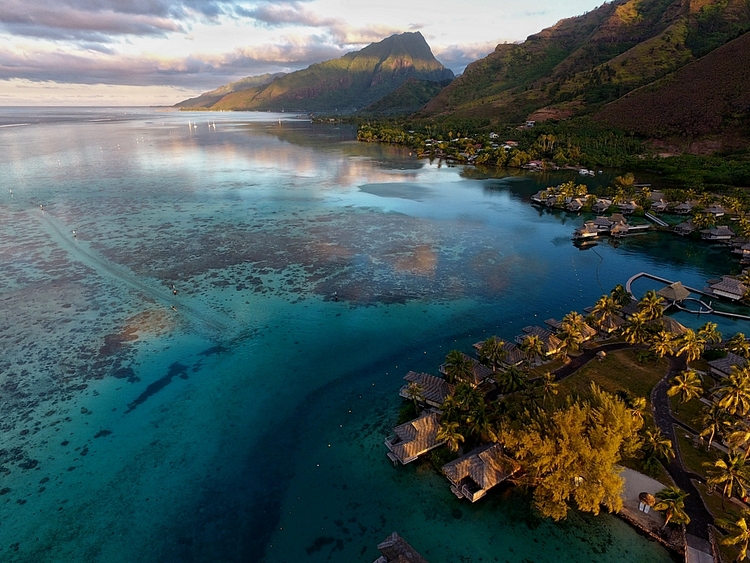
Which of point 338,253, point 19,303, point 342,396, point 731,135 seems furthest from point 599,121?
point 19,303

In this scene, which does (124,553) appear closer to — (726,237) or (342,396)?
(342,396)

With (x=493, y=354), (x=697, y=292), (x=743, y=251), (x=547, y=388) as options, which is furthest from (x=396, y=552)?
(x=743, y=251)

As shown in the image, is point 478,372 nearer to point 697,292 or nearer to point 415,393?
point 415,393

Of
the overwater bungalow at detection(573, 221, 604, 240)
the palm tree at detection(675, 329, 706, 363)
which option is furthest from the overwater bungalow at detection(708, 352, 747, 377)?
the overwater bungalow at detection(573, 221, 604, 240)

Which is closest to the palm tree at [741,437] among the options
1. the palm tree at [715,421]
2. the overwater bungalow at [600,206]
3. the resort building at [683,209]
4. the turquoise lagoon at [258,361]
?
the palm tree at [715,421]

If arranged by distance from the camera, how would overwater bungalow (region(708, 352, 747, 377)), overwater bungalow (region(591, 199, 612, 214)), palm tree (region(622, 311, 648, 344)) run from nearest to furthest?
1. overwater bungalow (region(708, 352, 747, 377))
2. palm tree (region(622, 311, 648, 344))
3. overwater bungalow (region(591, 199, 612, 214))

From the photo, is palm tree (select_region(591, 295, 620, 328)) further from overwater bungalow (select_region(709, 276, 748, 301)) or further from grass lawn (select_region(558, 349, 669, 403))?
overwater bungalow (select_region(709, 276, 748, 301))
